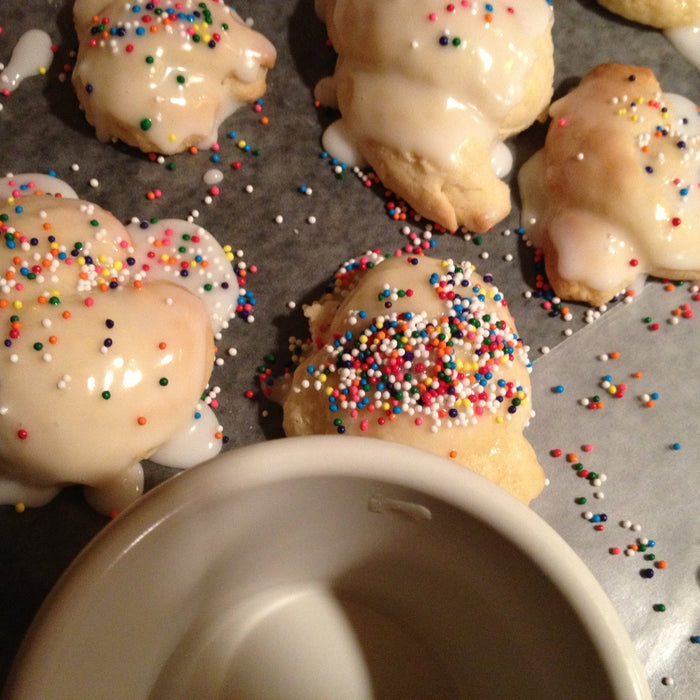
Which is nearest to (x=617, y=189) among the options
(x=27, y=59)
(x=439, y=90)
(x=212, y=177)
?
(x=439, y=90)

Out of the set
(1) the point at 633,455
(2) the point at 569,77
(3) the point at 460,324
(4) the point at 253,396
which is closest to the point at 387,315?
(3) the point at 460,324

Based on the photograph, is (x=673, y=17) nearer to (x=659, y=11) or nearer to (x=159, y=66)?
(x=659, y=11)

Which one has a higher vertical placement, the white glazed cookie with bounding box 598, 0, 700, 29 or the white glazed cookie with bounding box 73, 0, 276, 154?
the white glazed cookie with bounding box 598, 0, 700, 29

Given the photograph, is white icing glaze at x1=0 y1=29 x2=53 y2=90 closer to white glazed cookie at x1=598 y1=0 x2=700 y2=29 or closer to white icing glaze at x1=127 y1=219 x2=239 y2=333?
white icing glaze at x1=127 y1=219 x2=239 y2=333

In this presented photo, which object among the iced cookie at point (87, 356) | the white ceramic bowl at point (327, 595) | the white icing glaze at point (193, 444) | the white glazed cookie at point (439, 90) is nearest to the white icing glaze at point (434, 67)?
the white glazed cookie at point (439, 90)

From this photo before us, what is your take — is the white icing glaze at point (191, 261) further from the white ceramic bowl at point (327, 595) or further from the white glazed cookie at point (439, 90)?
the white ceramic bowl at point (327, 595)

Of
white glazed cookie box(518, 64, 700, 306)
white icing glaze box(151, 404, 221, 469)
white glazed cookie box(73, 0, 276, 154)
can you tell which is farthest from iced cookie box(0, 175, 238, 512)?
white glazed cookie box(518, 64, 700, 306)
